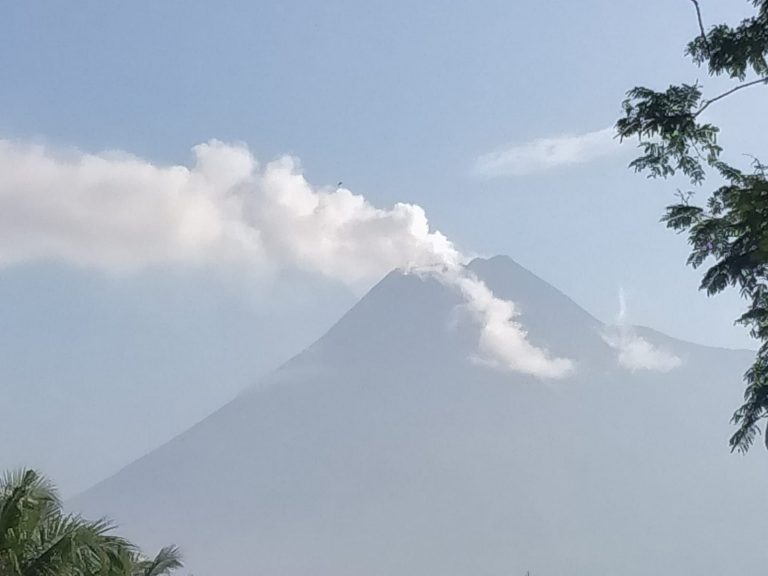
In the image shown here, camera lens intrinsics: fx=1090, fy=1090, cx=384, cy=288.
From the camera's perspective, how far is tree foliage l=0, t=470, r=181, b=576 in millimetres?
9930

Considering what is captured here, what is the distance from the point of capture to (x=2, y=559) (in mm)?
9930

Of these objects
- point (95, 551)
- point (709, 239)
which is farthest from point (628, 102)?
point (95, 551)

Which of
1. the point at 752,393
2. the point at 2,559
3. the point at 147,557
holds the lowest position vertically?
the point at 2,559

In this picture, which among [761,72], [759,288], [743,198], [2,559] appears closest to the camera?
[2,559]

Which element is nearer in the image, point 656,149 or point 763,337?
point 656,149

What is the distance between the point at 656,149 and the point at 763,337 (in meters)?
5.22

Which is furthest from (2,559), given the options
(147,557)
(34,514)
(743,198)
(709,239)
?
(709,239)

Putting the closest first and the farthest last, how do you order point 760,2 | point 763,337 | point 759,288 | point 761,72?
point 760,2 < point 761,72 < point 759,288 < point 763,337

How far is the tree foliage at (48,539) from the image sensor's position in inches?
A: 391

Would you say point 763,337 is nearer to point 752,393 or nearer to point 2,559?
point 752,393

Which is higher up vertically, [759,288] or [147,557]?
[759,288]

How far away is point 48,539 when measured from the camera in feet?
34.2

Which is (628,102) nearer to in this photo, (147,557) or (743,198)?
(743,198)

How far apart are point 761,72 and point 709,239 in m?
4.20
